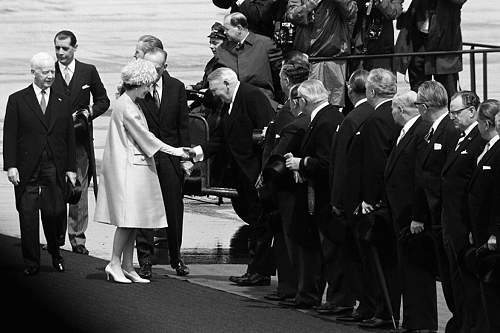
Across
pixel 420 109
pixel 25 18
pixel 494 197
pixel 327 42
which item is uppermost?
pixel 25 18

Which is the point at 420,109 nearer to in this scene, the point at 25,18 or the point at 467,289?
the point at 467,289

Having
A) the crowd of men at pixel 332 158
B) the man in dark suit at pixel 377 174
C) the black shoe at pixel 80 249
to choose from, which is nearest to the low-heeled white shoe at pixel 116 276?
the crowd of men at pixel 332 158

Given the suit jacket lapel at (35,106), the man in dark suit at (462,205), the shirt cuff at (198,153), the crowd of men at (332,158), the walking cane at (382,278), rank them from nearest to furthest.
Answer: the man in dark suit at (462,205), the crowd of men at (332,158), the walking cane at (382,278), the shirt cuff at (198,153), the suit jacket lapel at (35,106)

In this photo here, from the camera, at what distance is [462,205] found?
20.8 feet

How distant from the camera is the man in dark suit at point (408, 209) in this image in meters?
6.96

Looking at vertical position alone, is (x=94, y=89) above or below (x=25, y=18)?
below

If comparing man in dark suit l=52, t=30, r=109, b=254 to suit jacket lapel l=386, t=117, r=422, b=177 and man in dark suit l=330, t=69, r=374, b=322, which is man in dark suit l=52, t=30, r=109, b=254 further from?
suit jacket lapel l=386, t=117, r=422, b=177

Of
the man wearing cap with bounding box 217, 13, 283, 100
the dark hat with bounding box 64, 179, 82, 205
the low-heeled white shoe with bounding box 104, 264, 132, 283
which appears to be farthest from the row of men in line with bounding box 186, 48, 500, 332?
the man wearing cap with bounding box 217, 13, 283, 100

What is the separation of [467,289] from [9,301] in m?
5.00

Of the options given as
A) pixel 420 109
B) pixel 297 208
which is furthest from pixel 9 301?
pixel 297 208

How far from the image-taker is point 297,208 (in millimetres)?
8445

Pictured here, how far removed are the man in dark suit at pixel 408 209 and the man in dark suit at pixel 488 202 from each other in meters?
0.83

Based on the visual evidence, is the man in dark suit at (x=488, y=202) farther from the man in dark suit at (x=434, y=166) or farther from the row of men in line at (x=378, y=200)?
the man in dark suit at (x=434, y=166)

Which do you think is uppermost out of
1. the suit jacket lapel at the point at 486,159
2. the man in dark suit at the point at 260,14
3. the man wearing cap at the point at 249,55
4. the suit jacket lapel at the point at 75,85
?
the man in dark suit at the point at 260,14
